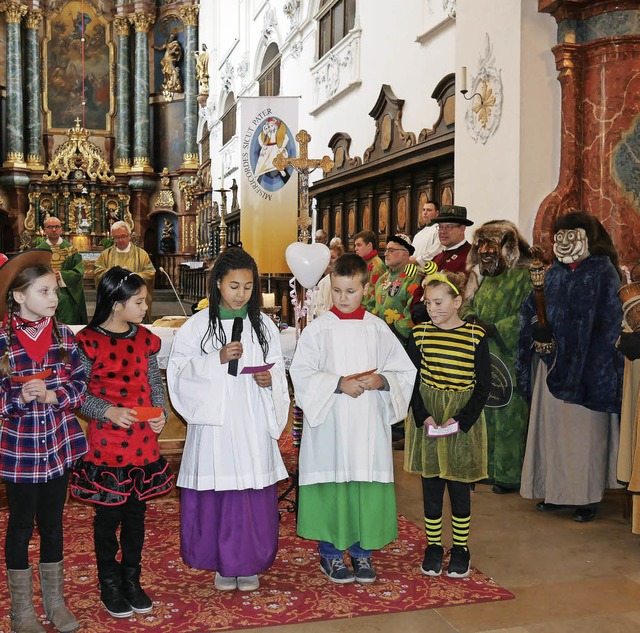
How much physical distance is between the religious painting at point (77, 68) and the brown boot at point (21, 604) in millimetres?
25868

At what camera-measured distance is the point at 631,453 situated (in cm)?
425

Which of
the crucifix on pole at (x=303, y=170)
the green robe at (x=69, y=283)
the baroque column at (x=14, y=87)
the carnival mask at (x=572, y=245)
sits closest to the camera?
the carnival mask at (x=572, y=245)

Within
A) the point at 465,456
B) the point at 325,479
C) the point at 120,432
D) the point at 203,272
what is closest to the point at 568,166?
the point at 465,456

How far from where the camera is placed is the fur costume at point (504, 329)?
5046mm

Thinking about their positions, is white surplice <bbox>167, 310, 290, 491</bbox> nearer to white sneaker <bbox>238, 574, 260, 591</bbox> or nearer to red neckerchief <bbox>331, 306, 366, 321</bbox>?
red neckerchief <bbox>331, 306, 366, 321</bbox>

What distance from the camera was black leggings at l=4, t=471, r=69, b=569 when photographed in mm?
3078

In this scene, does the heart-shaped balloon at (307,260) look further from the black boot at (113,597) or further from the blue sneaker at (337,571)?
the black boot at (113,597)

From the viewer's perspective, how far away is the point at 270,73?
1730 centimetres

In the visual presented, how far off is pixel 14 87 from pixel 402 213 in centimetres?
1976

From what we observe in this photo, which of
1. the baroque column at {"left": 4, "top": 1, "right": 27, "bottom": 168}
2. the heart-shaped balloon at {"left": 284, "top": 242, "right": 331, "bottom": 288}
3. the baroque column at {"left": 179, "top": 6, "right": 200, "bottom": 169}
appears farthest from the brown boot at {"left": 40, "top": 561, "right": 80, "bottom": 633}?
the baroque column at {"left": 4, "top": 1, "right": 27, "bottom": 168}

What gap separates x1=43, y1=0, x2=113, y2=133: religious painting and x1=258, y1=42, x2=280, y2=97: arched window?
1086 cm

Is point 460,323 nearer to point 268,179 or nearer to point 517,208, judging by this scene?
point 517,208

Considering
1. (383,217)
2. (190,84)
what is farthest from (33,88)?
(383,217)

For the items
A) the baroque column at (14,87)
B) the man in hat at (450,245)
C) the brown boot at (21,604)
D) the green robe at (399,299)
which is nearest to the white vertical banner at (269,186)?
the green robe at (399,299)
